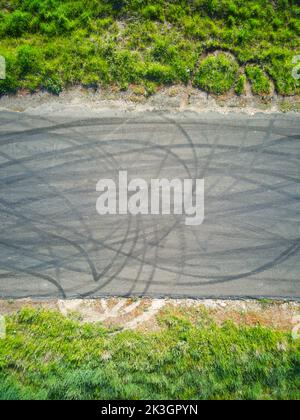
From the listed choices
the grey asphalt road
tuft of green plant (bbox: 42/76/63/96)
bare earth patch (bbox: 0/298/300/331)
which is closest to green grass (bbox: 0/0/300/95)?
tuft of green plant (bbox: 42/76/63/96)

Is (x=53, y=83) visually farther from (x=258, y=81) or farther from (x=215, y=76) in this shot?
(x=258, y=81)

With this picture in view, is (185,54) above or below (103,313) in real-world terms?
above

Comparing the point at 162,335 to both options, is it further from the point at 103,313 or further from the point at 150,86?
the point at 150,86

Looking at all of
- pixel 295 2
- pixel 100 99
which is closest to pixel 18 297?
pixel 100 99

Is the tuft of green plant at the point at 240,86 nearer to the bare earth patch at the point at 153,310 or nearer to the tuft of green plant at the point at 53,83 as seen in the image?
the tuft of green plant at the point at 53,83

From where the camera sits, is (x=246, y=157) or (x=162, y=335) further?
(x=246, y=157)
